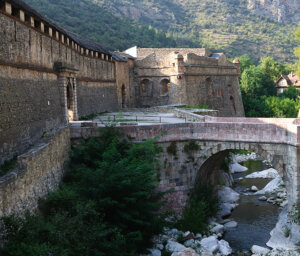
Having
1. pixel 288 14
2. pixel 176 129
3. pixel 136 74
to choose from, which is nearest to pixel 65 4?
pixel 136 74

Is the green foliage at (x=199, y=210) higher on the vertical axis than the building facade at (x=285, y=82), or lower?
lower

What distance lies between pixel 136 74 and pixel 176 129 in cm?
2458

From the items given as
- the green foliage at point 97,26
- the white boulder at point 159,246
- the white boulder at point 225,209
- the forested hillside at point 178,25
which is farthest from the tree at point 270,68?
the white boulder at point 159,246

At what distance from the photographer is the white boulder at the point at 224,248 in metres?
17.1

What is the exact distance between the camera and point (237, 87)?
49.2 metres

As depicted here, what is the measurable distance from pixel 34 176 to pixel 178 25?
4768 inches

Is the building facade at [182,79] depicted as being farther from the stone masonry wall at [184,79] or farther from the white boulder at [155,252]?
the white boulder at [155,252]

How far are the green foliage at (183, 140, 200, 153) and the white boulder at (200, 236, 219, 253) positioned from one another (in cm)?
434

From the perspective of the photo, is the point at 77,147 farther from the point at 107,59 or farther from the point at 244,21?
the point at 244,21

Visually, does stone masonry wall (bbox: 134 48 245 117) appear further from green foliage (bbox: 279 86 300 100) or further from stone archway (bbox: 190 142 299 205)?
stone archway (bbox: 190 142 299 205)

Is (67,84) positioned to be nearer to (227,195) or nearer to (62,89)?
(62,89)

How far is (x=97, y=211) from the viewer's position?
14.5m

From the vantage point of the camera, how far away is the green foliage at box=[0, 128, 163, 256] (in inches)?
424

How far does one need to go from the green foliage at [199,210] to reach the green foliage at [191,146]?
1.87 metres
